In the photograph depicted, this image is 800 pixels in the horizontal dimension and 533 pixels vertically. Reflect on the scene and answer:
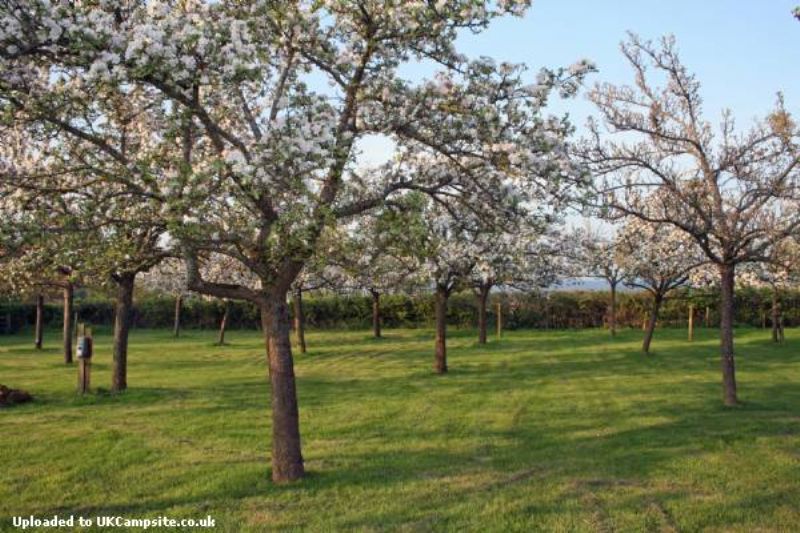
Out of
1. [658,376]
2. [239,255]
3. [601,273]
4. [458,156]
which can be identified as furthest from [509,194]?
[601,273]

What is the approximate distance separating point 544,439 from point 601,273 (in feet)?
83.8

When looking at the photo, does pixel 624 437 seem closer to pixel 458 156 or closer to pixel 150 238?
pixel 458 156

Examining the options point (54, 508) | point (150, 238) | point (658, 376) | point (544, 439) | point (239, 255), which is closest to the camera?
point (54, 508)

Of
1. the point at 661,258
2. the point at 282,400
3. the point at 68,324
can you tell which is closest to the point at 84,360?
the point at 68,324

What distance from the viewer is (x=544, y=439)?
44.1 ft

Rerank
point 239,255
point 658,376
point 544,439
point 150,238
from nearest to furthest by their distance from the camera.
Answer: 1. point 239,255
2. point 544,439
3. point 150,238
4. point 658,376

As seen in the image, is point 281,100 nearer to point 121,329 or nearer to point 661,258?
point 121,329

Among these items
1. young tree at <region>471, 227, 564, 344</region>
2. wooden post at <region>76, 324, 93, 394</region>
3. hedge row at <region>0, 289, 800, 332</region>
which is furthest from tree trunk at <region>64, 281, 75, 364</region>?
young tree at <region>471, 227, 564, 344</region>

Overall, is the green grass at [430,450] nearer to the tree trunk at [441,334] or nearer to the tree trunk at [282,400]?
the tree trunk at [282,400]

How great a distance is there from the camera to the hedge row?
4528cm

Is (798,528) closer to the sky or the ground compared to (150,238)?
closer to the ground

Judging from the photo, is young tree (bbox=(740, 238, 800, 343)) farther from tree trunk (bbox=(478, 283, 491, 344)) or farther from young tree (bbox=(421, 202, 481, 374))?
tree trunk (bbox=(478, 283, 491, 344))

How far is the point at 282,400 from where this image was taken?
35.3ft

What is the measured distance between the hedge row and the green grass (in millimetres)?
21610
